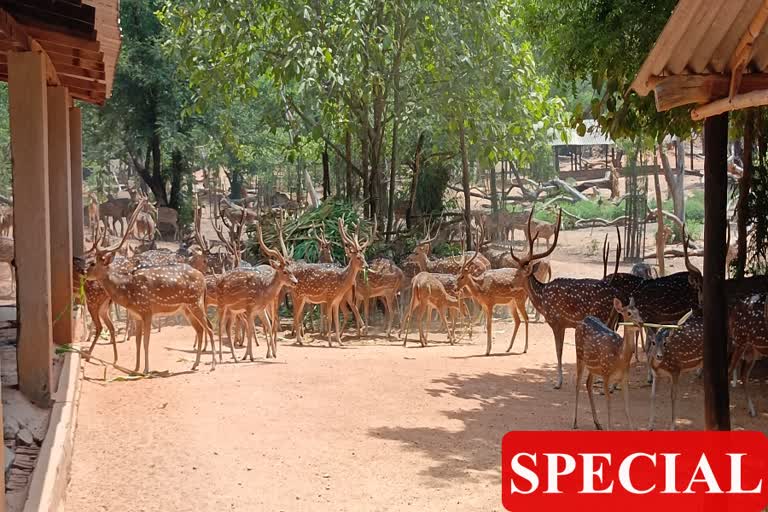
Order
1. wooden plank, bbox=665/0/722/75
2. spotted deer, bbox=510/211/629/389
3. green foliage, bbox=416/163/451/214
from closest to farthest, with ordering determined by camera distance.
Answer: wooden plank, bbox=665/0/722/75, spotted deer, bbox=510/211/629/389, green foliage, bbox=416/163/451/214

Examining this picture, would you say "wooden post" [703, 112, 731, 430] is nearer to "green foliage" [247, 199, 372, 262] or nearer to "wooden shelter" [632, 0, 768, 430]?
"wooden shelter" [632, 0, 768, 430]

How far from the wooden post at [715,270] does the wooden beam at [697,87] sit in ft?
0.63

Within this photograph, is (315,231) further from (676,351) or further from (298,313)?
(676,351)

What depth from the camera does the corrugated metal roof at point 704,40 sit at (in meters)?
5.00

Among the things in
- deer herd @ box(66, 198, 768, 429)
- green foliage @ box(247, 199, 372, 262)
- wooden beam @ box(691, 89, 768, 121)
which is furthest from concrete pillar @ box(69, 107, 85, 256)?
wooden beam @ box(691, 89, 768, 121)

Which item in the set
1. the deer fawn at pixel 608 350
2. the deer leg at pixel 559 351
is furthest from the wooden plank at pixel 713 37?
the deer leg at pixel 559 351

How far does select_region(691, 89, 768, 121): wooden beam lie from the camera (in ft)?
15.8

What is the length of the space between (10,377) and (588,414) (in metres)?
4.91

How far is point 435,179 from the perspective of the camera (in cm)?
1956

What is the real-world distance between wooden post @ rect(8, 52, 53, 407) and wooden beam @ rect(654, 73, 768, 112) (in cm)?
412

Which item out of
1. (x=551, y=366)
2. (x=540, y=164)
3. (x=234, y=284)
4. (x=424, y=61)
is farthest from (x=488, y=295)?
(x=540, y=164)

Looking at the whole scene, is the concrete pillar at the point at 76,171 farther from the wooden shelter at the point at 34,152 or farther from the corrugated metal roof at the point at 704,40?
the corrugated metal roof at the point at 704,40

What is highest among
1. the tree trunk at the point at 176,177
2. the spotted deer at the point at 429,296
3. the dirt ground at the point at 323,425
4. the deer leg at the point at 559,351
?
the tree trunk at the point at 176,177

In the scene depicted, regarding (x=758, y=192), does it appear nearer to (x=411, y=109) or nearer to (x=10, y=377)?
(x=411, y=109)
